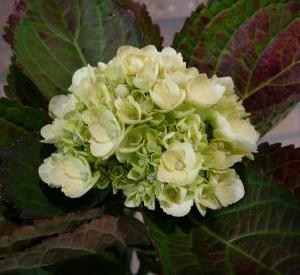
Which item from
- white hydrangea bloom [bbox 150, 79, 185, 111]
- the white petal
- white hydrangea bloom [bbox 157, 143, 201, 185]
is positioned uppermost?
white hydrangea bloom [bbox 150, 79, 185, 111]

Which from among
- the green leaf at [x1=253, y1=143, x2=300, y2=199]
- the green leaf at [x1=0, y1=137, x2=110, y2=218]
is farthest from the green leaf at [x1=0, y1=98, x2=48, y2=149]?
the green leaf at [x1=253, y1=143, x2=300, y2=199]

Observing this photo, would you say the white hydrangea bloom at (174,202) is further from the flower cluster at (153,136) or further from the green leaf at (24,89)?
the green leaf at (24,89)

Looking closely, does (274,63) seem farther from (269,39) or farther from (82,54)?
(82,54)

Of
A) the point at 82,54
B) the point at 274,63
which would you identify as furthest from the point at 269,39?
the point at 82,54

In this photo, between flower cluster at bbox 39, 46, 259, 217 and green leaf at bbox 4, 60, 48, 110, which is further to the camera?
green leaf at bbox 4, 60, 48, 110

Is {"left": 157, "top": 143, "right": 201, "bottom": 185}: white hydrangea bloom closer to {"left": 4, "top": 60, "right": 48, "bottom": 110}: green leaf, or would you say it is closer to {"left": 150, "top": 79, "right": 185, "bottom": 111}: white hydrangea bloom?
{"left": 150, "top": 79, "right": 185, "bottom": 111}: white hydrangea bloom

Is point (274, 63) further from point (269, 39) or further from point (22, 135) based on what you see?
point (22, 135)

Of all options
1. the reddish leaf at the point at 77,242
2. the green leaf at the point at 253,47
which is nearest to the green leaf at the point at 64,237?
the reddish leaf at the point at 77,242
